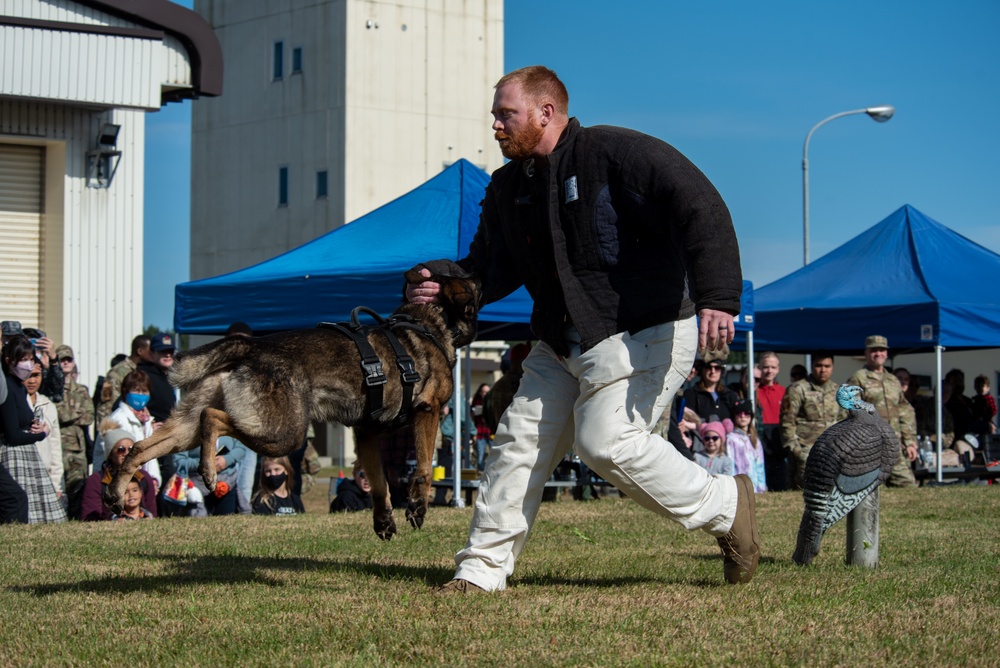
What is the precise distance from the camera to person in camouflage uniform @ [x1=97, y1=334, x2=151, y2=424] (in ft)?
36.2

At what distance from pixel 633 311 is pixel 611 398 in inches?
13.9

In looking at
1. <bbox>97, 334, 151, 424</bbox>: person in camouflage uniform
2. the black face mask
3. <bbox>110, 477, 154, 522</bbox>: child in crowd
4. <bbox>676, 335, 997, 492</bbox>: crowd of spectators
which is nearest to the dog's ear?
<bbox>110, 477, 154, 522</bbox>: child in crowd

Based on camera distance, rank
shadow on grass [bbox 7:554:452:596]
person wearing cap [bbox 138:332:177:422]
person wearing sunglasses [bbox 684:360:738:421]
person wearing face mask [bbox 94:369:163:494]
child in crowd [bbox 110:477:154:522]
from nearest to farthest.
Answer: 1. shadow on grass [bbox 7:554:452:596]
2. child in crowd [bbox 110:477:154:522]
3. person wearing face mask [bbox 94:369:163:494]
4. person wearing cap [bbox 138:332:177:422]
5. person wearing sunglasses [bbox 684:360:738:421]

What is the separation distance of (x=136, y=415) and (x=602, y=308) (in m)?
6.29

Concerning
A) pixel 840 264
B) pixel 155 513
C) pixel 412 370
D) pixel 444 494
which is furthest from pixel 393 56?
pixel 412 370

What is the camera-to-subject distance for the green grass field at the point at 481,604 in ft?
12.6

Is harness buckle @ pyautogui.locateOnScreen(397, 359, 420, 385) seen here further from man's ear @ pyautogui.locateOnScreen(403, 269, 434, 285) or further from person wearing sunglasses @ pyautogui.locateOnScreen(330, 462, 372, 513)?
person wearing sunglasses @ pyautogui.locateOnScreen(330, 462, 372, 513)

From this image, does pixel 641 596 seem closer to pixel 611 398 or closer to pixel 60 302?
pixel 611 398

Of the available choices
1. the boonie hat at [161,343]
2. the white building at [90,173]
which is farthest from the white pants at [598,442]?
the white building at [90,173]

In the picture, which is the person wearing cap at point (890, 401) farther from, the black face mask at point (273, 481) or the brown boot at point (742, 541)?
the brown boot at point (742, 541)

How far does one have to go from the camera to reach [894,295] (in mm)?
14461

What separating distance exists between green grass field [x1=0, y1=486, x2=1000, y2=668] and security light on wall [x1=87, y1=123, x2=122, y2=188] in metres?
7.62

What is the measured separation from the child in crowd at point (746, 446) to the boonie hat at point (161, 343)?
19.2ft

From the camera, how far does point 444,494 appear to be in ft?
41.8
